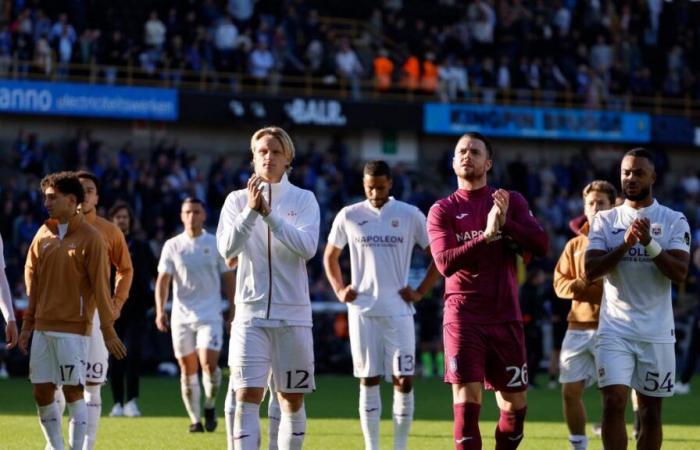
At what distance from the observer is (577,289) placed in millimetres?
11906

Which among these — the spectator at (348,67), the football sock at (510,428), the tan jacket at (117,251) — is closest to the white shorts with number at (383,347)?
the tan jacket at (117,251)

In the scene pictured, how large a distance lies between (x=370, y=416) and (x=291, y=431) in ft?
8.10

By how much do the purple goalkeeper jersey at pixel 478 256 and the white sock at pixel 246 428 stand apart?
1493 mm

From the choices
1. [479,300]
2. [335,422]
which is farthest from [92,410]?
[335,422]

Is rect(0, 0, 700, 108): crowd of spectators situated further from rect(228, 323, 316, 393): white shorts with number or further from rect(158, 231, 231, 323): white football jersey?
rect(228, 323, 316, 393): white shorts with number

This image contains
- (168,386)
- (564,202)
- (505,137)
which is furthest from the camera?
(505,137)

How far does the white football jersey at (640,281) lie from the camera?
10.2 meters

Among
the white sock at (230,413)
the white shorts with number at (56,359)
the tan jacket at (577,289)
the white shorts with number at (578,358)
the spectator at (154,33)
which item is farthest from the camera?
the spectator at (154,33)

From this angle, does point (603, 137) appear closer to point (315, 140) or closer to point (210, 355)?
point (315, 140)

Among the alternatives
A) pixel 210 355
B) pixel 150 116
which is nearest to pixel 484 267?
pixel 210 355

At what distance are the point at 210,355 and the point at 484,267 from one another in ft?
19.9

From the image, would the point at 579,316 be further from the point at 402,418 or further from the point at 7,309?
the point at 7,309

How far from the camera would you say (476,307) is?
9820 millimetres

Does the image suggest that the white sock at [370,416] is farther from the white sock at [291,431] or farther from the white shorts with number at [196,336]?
the white shorts with number at [196,336]
